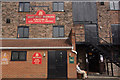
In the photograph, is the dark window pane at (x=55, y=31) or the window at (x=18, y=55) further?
the dark window pane at (x=55, y=31)

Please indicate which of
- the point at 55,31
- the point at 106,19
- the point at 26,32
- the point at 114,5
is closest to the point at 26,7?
the point at 26,32

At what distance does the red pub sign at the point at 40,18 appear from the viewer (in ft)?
50.1

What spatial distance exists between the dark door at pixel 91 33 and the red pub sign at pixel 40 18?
429 centimetres

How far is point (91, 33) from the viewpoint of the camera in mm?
15008

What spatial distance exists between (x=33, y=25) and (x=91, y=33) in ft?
23.0

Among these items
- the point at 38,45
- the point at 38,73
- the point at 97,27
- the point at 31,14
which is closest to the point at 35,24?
the point at 31,14

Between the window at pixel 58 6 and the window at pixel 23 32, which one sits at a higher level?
the window at pixel 58 6

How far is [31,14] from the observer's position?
15.3 meters

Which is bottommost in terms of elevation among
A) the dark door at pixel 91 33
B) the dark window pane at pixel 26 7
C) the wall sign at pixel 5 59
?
the wall sign at pixel 5 59

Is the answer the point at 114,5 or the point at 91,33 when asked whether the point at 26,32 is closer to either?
the point at 91,33

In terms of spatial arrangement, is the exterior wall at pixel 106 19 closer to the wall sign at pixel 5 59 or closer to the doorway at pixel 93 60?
the doorway at pixel 93 60

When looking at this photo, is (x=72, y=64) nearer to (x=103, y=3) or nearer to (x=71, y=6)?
(x=71, y=6)

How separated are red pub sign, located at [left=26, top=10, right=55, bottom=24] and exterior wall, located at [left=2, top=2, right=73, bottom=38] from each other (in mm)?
373

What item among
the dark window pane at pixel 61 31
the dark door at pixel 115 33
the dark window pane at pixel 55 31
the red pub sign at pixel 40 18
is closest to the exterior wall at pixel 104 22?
the dark door at pixel 115 33
